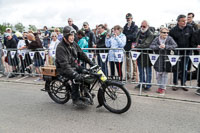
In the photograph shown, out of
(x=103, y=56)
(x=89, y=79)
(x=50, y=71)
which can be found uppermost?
(x=103, y=56)

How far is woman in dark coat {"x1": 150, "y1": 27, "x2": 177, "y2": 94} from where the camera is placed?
4230mm

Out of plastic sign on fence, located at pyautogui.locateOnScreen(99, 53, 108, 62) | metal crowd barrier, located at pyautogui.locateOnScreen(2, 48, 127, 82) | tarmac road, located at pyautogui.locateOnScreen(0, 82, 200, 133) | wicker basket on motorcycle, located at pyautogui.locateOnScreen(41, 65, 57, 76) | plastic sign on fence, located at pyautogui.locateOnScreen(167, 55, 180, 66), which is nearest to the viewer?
tarmac road, located at pyautogui.locateOnScreen(0, 82, 200, 133)

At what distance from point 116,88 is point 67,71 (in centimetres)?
113

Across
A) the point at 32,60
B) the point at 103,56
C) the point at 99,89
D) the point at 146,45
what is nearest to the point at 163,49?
the point at 146,45

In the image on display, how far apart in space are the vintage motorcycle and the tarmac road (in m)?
0.21

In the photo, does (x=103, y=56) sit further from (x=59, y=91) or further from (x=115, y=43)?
(x=59, y=91)

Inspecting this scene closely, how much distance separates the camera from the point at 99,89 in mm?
3518

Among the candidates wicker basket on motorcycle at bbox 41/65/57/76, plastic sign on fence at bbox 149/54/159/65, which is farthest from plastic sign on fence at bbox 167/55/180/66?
wicker basket on motorcycle at bbox 41/65/57/76

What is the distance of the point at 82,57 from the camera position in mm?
3879

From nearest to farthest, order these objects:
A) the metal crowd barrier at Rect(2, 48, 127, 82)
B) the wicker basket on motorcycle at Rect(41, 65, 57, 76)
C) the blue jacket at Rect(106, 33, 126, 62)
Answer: the wicker basket on motorcycle at Rect(41, 65, 57, 76), the blue jacket at Rect(106, 33, 126, 62), the metal crowd barrier at Rect(2, 48, 127, 82)

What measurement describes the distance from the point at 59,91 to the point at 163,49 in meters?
3.05

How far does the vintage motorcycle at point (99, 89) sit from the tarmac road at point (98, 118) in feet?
0.70

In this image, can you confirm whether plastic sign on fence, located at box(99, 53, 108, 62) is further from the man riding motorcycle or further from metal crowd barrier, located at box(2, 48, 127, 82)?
the man riding motorcycle

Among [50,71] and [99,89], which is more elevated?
[50,71]
